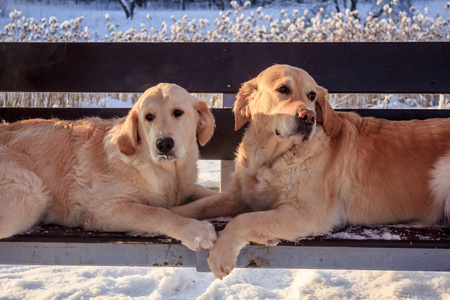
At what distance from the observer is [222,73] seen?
333cm

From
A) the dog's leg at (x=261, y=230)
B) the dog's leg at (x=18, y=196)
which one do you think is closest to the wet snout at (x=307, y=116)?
the dog's leg at (x=261, y=230)

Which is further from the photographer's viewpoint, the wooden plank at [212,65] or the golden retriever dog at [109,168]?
the wooden plank at [212,65]

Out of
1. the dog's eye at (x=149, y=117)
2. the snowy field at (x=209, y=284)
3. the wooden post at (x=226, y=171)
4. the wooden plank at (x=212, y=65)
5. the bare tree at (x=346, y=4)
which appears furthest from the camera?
the bare tree at (x=346, y=4)

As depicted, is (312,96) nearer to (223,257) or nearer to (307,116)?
(307,116)

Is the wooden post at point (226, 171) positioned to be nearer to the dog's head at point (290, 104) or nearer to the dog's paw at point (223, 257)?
the dog's head at point (290, 104)

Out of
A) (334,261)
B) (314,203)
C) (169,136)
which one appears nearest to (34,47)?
(169,136)

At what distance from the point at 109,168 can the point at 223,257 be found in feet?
2.92

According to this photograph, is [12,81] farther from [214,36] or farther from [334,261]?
[214,36]

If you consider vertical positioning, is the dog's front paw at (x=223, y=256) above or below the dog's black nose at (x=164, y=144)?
below

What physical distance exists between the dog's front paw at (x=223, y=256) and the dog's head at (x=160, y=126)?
550mm

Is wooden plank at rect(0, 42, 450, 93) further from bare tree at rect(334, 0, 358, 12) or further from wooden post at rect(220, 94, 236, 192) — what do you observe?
bare tree at rect(334, 0, 358, 12)

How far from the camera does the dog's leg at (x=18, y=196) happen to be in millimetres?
2174

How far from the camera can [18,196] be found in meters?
2.33

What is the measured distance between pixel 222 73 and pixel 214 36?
328cm
